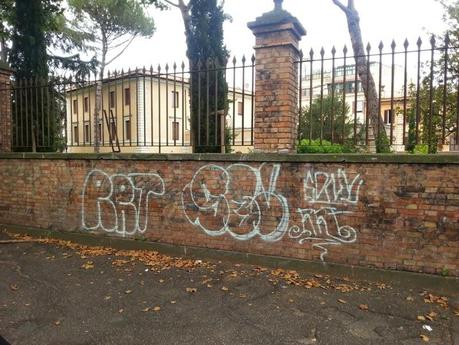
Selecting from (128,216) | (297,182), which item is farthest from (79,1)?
(297,182)

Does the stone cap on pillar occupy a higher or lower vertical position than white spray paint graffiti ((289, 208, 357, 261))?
higher

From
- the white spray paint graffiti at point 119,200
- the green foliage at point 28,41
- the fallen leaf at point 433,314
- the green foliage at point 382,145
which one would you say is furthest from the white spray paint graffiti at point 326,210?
the green foliage at point 28,41

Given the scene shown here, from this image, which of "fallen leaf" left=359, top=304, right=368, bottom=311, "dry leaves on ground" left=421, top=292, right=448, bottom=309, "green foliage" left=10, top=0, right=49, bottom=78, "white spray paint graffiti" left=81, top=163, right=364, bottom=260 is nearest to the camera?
"fallen leaf" left=359, top=304, right=368, bottom=311

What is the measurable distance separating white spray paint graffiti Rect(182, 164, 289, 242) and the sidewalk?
0.50m

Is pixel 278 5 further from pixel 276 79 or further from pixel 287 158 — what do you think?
pixel 287 158

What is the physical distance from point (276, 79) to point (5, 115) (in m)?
5.67

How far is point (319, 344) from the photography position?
332 cm

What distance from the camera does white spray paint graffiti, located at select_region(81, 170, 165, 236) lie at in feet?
19.9

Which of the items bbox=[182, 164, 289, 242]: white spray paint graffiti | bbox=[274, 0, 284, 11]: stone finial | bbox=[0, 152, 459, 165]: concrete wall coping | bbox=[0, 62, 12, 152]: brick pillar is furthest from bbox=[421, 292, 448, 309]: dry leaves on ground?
bbox=[0, 62, 12, 152]: brick pillar

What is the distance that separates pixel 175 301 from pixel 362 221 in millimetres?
2334

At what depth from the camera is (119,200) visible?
6285 millimetres

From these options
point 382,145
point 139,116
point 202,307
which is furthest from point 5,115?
point 382,145

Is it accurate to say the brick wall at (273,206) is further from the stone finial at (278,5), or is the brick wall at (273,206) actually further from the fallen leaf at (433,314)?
the stone finial at (278,5)

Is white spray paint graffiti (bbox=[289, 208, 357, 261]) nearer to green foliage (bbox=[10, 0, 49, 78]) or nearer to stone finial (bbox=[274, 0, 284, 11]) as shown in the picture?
stone finial (bbox=[274, 0, 284, 11])
